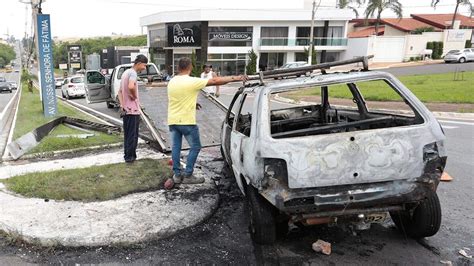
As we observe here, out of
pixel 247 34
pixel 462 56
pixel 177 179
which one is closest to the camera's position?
pixel 177 179

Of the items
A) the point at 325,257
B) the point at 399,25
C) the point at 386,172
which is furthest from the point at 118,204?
the point at 399,25

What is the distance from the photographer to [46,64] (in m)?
12.1

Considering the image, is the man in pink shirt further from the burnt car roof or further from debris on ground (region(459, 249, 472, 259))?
debris on ground (region(459, 249, 472, 259))

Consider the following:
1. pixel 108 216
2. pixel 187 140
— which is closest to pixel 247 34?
pixel 187 140

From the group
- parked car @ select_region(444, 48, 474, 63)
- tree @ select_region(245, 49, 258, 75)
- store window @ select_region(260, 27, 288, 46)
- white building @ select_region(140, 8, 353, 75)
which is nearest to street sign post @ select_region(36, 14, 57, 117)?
tree @ select_region(245, 49, 258, 75)

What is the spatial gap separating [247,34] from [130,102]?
133 ft

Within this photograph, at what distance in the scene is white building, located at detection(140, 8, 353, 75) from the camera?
44.9m

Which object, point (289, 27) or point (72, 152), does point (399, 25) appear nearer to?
point (289, 27)

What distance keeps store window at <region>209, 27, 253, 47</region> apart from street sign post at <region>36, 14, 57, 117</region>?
34.1m

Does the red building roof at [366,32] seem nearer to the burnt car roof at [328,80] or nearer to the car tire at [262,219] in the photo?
the burnt car roof at [328,80]

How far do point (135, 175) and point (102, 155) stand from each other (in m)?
1.63

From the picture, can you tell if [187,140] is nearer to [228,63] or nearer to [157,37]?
[228,63]

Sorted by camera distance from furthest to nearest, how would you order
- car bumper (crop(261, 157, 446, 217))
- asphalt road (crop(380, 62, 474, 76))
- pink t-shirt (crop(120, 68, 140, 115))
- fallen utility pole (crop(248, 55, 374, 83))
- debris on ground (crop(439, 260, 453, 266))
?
asphalt road (crop(380, 62, 474, 76)) → pink t-shirt (crop(120, 68, 140, 115)) → fallen utility pole (crop(248, 55, 374, 83)) → debris on ground (crop(439, 260, 453, 266)) → car bumper (crop(261, 157, 446, 217))

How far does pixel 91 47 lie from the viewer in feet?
374
